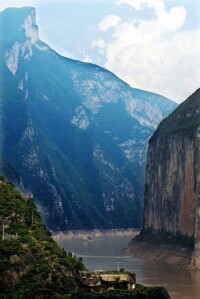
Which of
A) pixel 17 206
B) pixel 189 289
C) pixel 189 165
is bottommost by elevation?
pixel 189 289

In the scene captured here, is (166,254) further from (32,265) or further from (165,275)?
(32,265)

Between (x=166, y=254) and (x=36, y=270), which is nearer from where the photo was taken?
(x=36, y=270)

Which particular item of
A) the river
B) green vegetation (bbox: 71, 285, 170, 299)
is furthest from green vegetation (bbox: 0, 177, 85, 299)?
the river

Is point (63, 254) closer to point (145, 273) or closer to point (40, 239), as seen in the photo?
point (40, 239)

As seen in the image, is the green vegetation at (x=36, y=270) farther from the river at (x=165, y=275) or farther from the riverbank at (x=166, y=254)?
the riverbank at (x=166, y=254)

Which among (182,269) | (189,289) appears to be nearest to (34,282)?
(189,289)

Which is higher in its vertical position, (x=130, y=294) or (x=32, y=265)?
(x=32, y=265)

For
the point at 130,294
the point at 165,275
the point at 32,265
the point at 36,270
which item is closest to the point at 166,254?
the point at 165,275

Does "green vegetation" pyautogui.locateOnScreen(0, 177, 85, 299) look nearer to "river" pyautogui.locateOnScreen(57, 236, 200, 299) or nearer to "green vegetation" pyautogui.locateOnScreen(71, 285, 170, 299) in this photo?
"green vegetation" pyautogui.locateOnScreen(71, 285, 170, 299)
